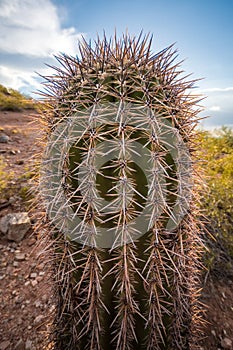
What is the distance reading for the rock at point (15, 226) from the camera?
8.58 ft

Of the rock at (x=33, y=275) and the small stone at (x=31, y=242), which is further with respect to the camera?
the small stone at (x=31, y=242)

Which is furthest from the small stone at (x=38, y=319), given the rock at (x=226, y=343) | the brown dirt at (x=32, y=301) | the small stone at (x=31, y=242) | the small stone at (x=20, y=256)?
the rock at (x=226, y=343)

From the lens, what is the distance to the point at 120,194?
3.58ft

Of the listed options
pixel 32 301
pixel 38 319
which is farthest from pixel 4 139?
pixel 38 319

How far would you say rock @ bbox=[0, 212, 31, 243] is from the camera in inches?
103

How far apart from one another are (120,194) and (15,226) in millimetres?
1851

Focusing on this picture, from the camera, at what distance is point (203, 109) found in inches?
55.3

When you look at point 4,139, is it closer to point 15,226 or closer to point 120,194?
point 15,226

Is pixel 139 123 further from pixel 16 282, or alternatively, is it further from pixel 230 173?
pixel 230 173

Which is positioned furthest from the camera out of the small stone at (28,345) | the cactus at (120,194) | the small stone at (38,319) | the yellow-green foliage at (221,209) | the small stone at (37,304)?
the yellow-green foliage at (221,209)

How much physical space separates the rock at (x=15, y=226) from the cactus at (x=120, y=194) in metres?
1.38

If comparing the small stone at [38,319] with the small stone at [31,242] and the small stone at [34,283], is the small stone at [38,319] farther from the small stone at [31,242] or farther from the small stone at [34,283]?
the small stone at [31,242]

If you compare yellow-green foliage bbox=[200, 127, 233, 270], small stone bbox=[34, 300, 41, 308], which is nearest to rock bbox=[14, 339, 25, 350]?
small stone bbox=[34, 300, 41, 308]

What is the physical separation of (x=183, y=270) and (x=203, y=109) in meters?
0.81
